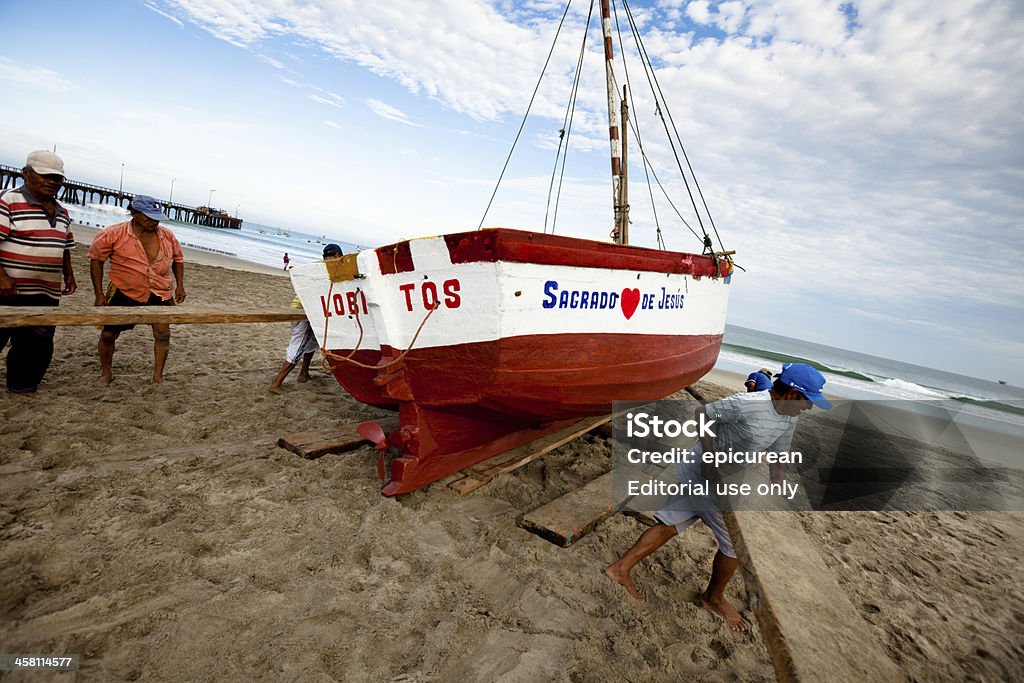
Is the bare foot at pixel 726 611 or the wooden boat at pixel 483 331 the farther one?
the wooden boat at pixel 483 331

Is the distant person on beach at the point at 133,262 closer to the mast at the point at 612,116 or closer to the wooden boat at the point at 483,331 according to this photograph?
the wooden boat at the point at 483,331

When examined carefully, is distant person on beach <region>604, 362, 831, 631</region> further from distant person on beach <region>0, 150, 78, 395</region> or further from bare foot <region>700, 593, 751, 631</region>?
distant person on beach <region>0, 150, 78, 395</region>

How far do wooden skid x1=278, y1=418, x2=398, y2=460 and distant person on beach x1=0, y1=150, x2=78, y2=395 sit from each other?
1.77 m

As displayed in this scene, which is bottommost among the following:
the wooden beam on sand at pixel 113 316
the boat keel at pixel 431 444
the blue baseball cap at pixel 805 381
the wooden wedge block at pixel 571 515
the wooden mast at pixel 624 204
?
the wooden wedge block at pixel 571 515

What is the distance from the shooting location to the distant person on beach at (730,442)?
8.16ft

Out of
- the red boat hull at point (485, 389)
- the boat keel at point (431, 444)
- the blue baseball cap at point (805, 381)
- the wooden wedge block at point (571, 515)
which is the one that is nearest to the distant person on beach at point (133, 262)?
the red boat hull at point (485, 389)

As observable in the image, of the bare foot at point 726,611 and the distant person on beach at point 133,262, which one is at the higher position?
the distant person on beach at point 133,262

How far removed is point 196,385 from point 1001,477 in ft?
32.5

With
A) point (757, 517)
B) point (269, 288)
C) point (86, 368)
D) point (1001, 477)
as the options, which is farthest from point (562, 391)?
point (269, 288)

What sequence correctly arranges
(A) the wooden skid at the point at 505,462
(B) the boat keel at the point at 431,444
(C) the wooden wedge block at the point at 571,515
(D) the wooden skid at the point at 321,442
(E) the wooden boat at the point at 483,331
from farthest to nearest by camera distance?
(D) the wooden skid at the point at 321,442 < (A) the wooden skid at the point at 505,462 < (B) the boat keel at the point at 431,444 < (C) the wooden wedge block at the point at 571,515 < (E) the wooden boat at the point at 483,331

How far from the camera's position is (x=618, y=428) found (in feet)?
17.5

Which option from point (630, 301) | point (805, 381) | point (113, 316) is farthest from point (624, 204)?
point (113, 316)

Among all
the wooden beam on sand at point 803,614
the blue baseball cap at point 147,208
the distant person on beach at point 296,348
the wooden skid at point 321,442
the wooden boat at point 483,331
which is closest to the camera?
the wooden beam on sand at point 803,614

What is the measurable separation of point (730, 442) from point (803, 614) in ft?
3.45
